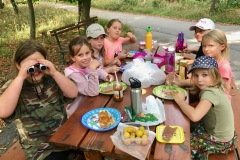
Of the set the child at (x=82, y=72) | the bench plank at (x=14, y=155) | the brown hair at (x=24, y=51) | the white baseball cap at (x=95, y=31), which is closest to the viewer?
the brown hair at (x=24, y=51)

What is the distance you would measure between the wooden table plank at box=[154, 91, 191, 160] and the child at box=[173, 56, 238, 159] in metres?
0.07

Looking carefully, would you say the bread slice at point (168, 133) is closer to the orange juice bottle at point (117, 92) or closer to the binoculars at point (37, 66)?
the orange juice bottle at point (117, 92)

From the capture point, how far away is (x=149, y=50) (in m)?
3.32

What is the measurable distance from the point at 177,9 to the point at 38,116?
14556mm

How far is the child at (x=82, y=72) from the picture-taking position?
2170 mm

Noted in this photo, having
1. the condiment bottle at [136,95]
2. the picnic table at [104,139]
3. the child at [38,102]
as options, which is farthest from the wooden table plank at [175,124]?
Result: the child at [38,102]

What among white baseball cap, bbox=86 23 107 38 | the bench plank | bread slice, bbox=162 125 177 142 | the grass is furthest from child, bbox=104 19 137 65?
the grass

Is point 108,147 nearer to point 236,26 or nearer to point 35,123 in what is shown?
point 35,123

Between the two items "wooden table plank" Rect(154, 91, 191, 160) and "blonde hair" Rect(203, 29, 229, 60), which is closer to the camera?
"wooden table plank" Rect(154, 91, 191, 160)

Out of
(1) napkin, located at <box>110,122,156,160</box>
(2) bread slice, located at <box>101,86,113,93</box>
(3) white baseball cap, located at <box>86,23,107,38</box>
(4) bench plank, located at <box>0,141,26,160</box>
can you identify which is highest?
(3) white baseball cap, located at <box>86,23,107,38</box>

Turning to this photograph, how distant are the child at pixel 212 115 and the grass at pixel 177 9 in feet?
31.9

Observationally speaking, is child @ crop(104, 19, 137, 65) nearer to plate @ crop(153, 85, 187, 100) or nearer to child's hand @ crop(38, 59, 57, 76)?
plate @ crop(153, 85, 187, 100)

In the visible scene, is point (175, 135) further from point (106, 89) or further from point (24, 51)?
point (24, 51)

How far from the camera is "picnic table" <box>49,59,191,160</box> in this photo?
1.42 meters
